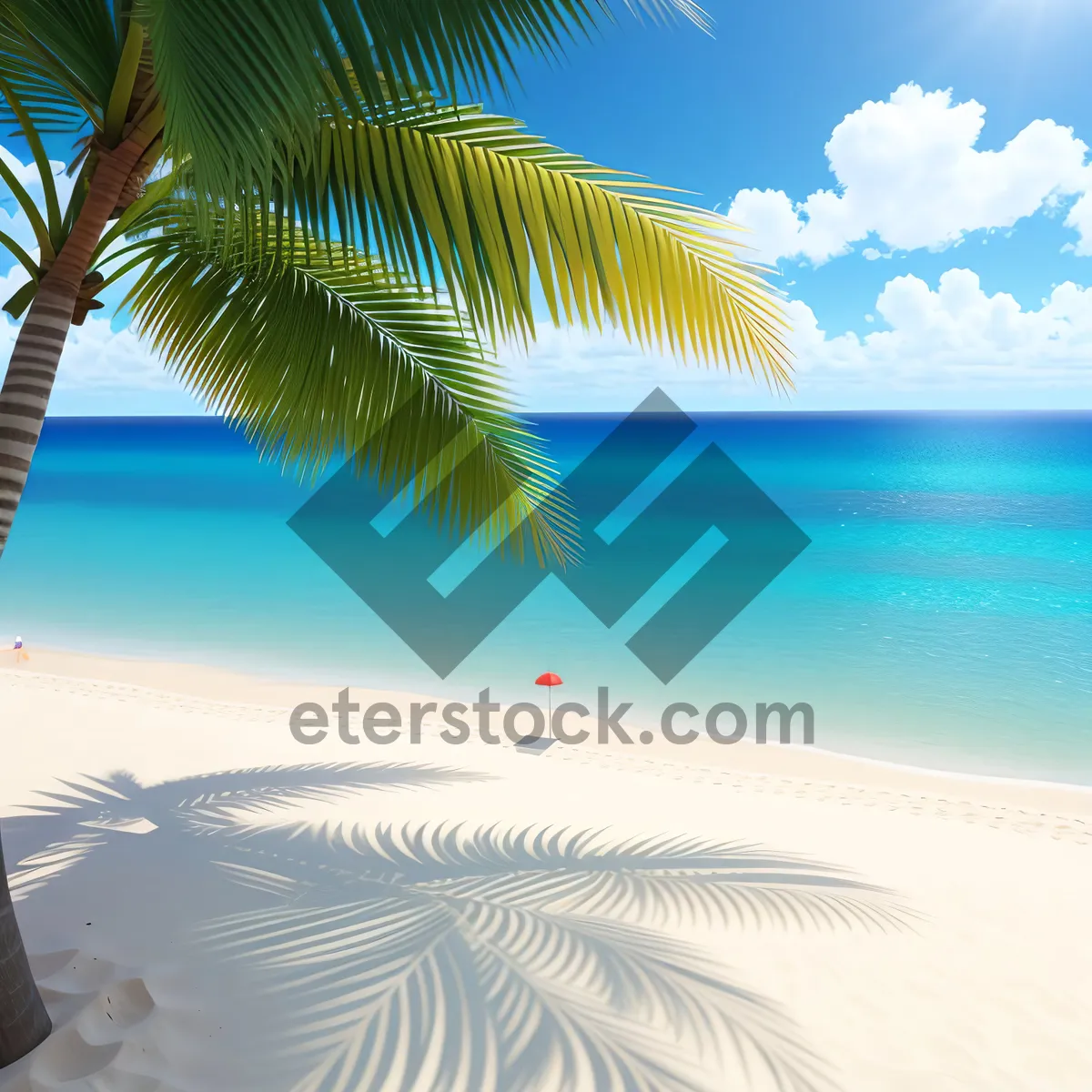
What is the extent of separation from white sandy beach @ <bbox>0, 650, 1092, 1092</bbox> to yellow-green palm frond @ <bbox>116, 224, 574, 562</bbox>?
2050 millimetres

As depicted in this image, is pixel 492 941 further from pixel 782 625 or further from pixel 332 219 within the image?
pixel 782 625

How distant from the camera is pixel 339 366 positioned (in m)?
3.51

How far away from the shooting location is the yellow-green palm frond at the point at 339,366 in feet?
11.5

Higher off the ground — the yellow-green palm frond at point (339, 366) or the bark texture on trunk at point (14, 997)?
the yellow-green palm frond at point (339, 366)

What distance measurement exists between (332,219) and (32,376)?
3.73ft

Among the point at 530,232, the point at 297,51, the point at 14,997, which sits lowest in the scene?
the point at 14,997

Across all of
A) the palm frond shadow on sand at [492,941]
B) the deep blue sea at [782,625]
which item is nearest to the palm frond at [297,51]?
the palm frond shadow on sand at [492,941]

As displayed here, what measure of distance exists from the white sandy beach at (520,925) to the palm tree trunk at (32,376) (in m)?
0.14

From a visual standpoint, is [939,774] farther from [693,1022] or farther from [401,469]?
[401,469]

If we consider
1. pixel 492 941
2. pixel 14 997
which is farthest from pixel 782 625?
pixel 14 997

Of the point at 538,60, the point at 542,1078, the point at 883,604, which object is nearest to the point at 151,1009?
the point at 542,1078

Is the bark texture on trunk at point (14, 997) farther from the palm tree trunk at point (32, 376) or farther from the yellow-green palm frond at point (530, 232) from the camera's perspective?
the yellow-green palm frond at point (530, 232)

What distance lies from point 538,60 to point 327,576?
67.3ft

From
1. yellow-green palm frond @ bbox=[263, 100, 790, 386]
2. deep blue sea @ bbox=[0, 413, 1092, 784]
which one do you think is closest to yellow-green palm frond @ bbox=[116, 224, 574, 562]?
yellow-green palm frond @ bbox=[263, 100, 790, 386]
